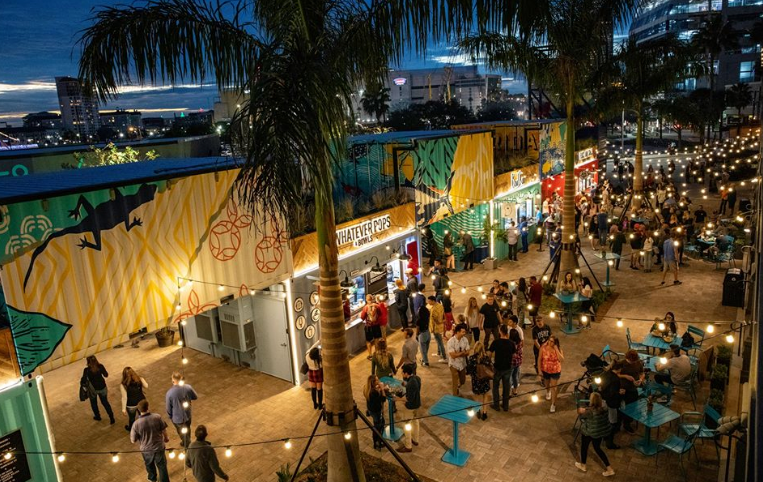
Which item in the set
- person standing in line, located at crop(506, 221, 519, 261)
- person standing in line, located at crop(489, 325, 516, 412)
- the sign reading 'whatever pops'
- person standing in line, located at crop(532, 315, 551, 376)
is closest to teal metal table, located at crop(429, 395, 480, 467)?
person standing in line, located at crop(489, 325, 516, 412)

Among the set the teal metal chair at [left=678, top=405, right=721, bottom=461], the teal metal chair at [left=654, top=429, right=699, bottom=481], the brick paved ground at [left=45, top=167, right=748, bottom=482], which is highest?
the teal metal chair at [left=678, top=405, right=721, bottom=461]

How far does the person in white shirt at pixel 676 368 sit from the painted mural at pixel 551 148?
15175mm

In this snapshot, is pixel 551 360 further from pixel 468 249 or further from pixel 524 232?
pixel 524 232

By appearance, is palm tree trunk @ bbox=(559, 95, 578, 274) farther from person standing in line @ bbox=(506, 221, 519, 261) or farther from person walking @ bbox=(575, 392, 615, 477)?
person walking @ bbox=(575, 392, 615, 477)

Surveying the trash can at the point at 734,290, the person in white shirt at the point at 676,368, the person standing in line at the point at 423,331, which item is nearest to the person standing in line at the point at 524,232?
the trash can at the point at 734,290

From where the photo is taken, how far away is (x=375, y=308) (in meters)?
11.8

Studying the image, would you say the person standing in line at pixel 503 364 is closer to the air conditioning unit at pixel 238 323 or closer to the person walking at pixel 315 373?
the person walking at pixel 315 373

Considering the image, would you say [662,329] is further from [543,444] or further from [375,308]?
[375,308]

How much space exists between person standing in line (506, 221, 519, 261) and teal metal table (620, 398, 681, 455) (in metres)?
11.2

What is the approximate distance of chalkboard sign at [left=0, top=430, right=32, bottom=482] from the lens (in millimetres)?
6551

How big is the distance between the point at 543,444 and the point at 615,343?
465 cm

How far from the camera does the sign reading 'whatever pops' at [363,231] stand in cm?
1186

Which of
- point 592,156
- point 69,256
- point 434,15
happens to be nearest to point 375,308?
point 69,256

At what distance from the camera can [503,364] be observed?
29.8 feet
